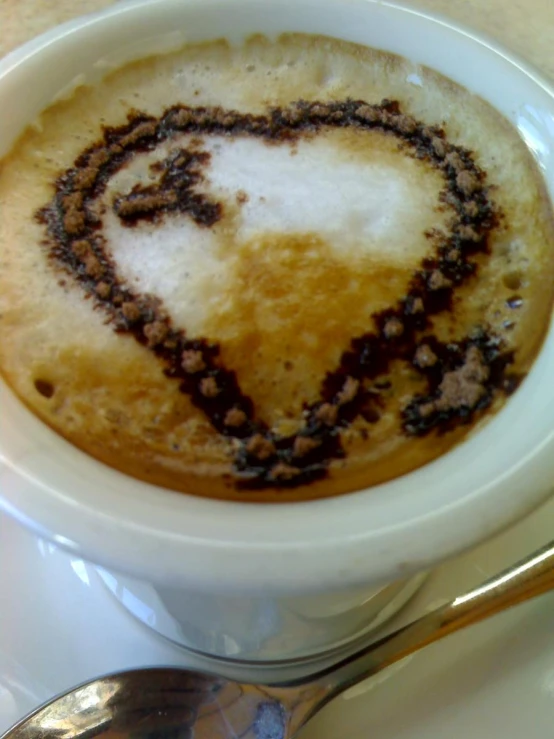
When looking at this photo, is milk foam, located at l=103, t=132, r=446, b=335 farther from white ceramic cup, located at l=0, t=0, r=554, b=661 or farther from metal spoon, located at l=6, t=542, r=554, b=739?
metal spoon, located at l=6, t=542, r=554, b=739

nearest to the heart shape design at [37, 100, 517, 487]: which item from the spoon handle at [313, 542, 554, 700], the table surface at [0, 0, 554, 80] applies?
the spoon handle at [313, 542, 554, 700]

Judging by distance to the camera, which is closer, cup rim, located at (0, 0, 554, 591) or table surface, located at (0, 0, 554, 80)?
cup rim, located at (0, 0, 554, 591)

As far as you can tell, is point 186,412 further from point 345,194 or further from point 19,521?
point 345,194

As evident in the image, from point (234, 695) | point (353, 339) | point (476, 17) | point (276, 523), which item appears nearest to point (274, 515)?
point (276, 523)

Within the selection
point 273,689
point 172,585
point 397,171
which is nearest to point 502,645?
point 273,689

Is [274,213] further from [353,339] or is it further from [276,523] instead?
[276,523]
